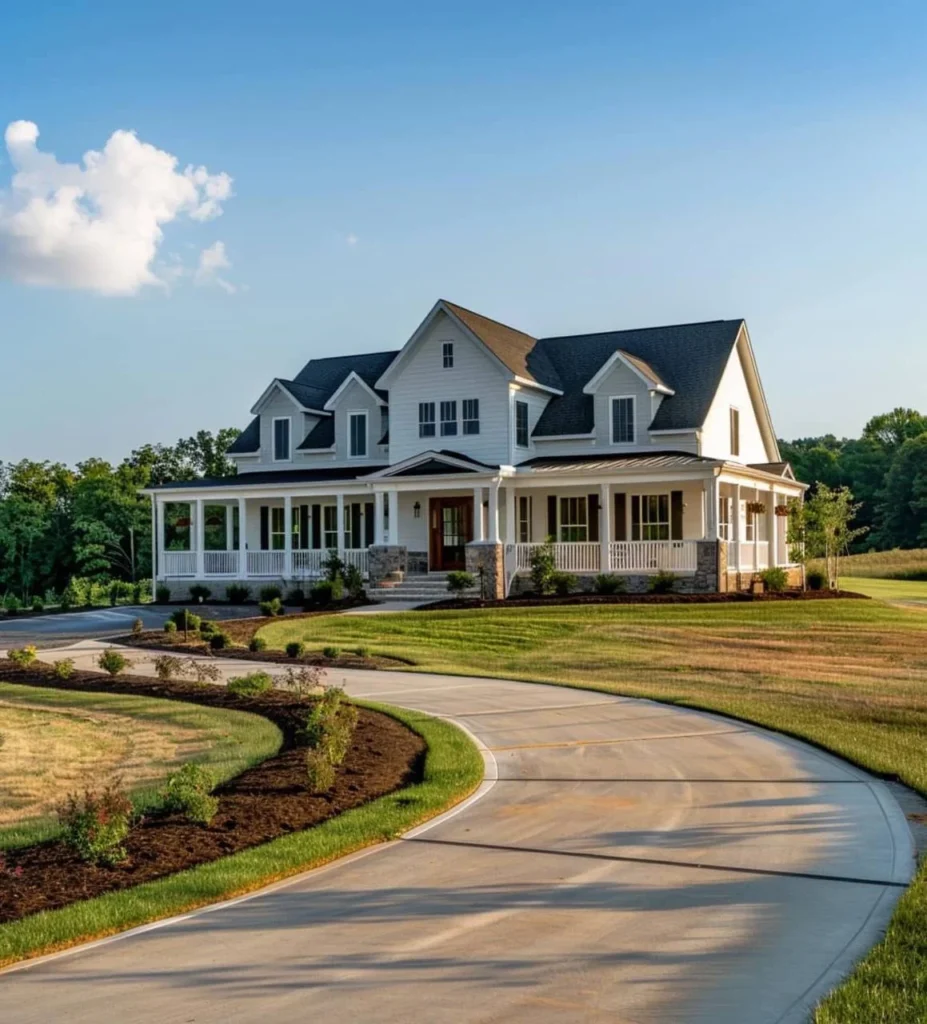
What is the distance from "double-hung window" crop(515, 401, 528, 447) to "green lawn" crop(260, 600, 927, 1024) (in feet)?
28.2

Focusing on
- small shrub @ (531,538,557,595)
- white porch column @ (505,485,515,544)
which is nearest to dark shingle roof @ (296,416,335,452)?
white porch column @ (505,485,515,544)

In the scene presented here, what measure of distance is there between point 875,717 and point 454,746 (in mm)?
5265

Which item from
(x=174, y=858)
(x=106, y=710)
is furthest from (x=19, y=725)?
(x=174, y=858)

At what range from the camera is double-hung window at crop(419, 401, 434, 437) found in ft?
114

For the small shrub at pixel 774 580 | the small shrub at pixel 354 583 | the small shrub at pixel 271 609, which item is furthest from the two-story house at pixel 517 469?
the small shrub at pixel 271 609

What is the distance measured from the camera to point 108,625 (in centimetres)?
2808

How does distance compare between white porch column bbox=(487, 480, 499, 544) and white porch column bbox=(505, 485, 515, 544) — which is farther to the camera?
white porch column bbox=(505, 485, 515, 544)

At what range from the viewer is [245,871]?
23.0 ft

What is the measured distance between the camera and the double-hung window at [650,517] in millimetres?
32344

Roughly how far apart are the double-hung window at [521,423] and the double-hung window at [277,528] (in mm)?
9110

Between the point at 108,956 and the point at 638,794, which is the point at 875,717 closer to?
the point at 638,794

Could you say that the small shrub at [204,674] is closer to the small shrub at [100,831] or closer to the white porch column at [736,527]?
the small shrub at [100,831]

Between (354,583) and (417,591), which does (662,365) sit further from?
(354,583)

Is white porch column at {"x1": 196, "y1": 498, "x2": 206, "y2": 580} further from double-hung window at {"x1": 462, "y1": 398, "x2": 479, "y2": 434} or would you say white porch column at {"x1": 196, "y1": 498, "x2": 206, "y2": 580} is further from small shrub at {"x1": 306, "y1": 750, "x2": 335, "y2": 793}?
small shrub at {"x1": 306, "y1": 750, "x2": 335, "y2": 793}
